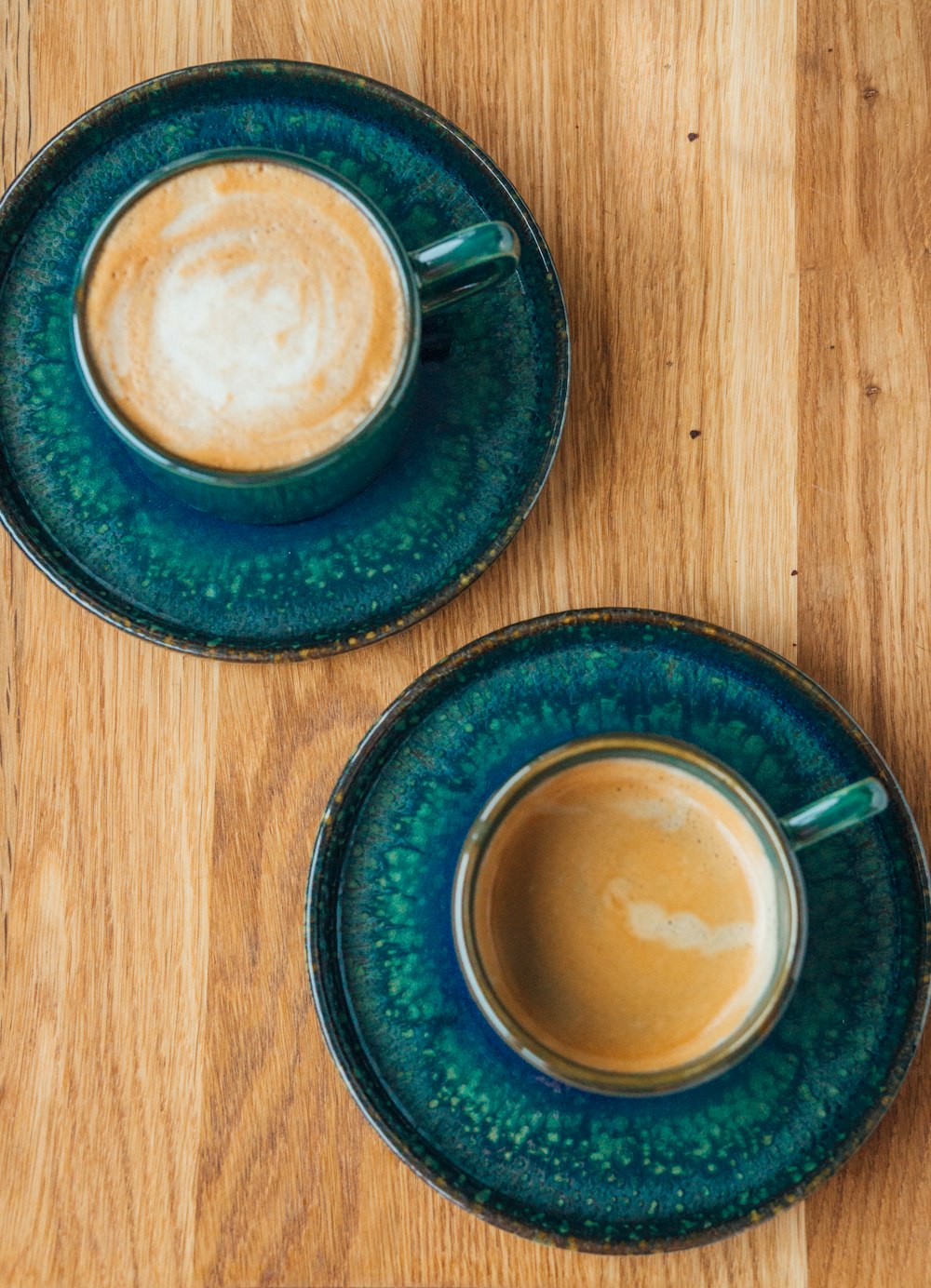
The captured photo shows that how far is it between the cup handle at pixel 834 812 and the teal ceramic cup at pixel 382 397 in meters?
0.29

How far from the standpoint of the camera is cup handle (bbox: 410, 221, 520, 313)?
0.59 meters

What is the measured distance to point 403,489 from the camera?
0.68 metres

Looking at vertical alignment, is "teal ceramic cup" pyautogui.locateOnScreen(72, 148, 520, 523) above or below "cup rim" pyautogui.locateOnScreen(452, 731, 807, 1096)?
above

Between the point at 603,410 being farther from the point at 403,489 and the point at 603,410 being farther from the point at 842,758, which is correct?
the point at 842,758

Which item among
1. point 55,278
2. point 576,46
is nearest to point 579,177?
point 576,46

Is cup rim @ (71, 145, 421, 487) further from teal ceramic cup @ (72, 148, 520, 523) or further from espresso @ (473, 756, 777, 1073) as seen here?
espresso @ (473, 756, 777, 1073)

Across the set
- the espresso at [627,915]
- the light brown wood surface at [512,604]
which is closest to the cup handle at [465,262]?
the light brown wood surface at [512,604]

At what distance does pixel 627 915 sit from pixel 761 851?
0.08 meters

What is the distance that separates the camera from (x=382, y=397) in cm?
61

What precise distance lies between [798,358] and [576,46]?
0.24 m

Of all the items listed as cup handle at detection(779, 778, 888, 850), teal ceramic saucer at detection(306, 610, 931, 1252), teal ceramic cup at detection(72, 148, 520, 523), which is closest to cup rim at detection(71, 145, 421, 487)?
teal ceramic cup at detection(72, 148, 520, 523)

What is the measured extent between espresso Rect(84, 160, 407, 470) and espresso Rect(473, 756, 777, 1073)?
238 mm

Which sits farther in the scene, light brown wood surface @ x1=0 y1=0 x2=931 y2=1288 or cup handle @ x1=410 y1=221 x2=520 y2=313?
light brown wood surface @ x1=0 y1=0 x2=931 y2=1288

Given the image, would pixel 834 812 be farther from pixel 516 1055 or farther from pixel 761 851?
pixel 516 1055
